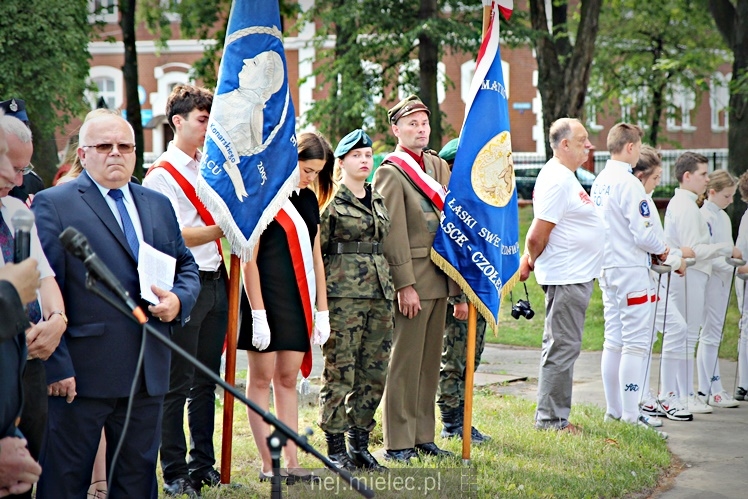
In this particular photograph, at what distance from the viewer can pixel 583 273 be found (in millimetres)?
7422

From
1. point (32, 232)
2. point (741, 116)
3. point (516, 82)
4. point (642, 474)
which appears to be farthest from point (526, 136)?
point (32, 232)

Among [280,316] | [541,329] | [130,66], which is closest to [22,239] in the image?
[280,316]

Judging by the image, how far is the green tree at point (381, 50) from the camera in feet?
61.5

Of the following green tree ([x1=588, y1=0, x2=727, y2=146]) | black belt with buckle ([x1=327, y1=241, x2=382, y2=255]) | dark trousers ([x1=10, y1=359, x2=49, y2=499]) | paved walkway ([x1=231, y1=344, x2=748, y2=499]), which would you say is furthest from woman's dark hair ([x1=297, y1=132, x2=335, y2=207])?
green tree ([x1=588, y1=0, x2=727, y2=146])

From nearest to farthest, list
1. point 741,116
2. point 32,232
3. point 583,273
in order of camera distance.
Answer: point 32,232
point 583,273
point 741,116

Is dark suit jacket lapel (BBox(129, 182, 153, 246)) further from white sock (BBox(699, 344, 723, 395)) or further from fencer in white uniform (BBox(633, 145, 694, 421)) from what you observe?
white sock (BBox(699, 344, 723, 395))

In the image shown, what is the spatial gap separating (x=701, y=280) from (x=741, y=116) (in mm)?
9518

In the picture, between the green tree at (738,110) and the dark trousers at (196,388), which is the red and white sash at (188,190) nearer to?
the dark trousers at (196,388)

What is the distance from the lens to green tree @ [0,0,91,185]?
16.3 m

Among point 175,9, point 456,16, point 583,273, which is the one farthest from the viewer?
point 175,9

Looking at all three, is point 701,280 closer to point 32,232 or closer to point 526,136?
point 32,232

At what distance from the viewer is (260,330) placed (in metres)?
5.60

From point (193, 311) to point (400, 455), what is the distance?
1.90m

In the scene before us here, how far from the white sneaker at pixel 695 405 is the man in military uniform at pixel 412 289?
300cm
